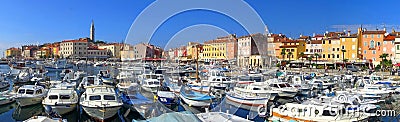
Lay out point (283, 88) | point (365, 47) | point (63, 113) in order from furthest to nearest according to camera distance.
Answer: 1. point (365, 47)
2. point (283, 88)
3. point (63, 113)

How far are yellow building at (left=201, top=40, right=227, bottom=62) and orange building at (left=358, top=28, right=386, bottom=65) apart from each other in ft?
68.3

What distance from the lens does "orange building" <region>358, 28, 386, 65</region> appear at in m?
43.2

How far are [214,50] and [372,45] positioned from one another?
27898 mm

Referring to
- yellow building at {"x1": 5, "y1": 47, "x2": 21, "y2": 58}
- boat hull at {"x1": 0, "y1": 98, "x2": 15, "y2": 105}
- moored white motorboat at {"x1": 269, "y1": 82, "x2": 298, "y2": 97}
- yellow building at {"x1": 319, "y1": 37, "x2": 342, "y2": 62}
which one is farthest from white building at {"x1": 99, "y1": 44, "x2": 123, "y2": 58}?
moored white motorboat at {"x1": 269, "y1": 82, "x2": 298, "y2": 97}

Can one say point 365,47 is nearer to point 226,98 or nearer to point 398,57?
point 398,57

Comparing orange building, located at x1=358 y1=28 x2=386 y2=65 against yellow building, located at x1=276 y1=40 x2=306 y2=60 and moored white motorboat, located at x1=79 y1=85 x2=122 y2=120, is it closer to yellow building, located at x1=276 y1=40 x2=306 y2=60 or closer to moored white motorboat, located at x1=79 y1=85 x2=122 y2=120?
yellow building, located at x1=276 y1=40 x2=306 y2=60

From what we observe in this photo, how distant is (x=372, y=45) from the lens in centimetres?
4412

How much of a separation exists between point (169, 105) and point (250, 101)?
12.2ft

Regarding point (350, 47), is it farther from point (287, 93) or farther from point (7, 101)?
point (7, 101)

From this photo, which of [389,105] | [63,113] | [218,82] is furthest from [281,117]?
[218,82]

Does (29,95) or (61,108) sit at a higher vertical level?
(29,95)

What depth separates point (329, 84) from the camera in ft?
77.3

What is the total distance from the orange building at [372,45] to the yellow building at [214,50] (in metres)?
20.8

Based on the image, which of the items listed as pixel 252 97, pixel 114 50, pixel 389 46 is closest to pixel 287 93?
pixel 252 97
